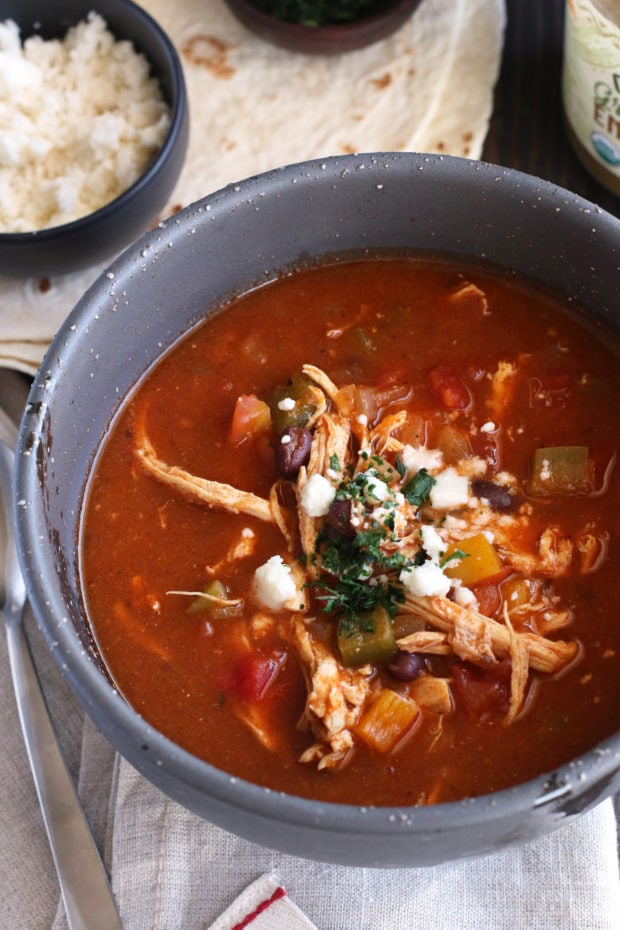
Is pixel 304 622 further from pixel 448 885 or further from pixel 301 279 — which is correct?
pixel 301 279

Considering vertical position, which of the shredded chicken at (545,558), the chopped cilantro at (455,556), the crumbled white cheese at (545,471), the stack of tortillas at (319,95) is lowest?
the shredded chicken at (545,558)

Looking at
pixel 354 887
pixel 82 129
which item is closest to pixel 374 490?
pixel 354 887

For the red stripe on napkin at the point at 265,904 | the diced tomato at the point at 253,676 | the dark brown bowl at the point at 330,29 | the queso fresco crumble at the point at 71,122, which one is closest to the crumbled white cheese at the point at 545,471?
the diced tomato at the point at 253,676

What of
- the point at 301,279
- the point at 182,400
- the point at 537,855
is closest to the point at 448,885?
the point at 537,855

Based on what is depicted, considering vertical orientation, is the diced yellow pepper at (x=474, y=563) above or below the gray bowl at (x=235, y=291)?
below

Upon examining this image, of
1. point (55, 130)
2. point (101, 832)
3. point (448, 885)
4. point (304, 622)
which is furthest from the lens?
point (55, 130)

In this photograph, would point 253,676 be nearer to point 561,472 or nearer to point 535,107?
point 561,472

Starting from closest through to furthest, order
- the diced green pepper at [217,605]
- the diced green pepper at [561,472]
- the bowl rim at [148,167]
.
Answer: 1. the diced green pepper at [217,605]
2. the diced green pepper at [561,472]
3. the bowl rim at [148,167]

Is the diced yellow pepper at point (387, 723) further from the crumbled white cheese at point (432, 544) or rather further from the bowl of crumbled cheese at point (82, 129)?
the bowl of crumbled cheese at point (82, 129)

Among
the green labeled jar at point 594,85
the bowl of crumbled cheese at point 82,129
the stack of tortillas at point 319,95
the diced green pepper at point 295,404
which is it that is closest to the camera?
the diced green pepper at point 295,404
